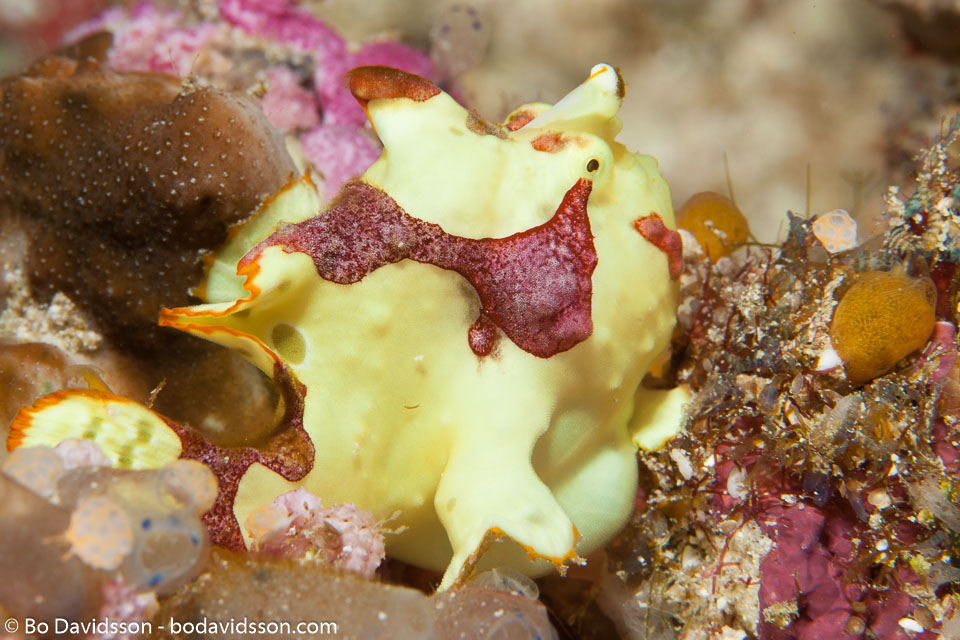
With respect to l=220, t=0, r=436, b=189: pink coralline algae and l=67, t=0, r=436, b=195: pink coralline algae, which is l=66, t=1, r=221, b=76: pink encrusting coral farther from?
l=220, t=0, r=436, b=189: pink coralline algae

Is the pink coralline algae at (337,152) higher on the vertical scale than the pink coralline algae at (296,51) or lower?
lower

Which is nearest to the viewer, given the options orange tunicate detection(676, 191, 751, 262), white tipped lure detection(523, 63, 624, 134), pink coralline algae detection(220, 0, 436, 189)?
white tipped lure detection(523, 63, 624, 134)

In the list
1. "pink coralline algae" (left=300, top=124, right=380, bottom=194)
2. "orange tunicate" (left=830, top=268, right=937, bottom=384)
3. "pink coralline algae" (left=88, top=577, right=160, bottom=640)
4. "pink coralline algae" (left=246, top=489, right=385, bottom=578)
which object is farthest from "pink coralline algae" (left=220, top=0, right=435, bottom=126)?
"pink coralline algae" (left=88, top=577, right=160, bottom=640)

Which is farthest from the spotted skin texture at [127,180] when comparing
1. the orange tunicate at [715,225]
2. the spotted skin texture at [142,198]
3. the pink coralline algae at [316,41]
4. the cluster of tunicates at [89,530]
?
the orange tunicate at [715,225]

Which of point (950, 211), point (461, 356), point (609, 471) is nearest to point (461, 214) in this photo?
point (461, 356)

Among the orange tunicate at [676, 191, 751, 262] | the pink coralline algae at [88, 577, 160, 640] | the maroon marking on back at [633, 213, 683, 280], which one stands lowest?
the pink coralline algae at [88, 577, 160, 640]

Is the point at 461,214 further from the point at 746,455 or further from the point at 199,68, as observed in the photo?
the point at 199,68

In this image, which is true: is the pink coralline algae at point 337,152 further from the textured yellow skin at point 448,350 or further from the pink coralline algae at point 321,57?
the textured yellow skin at point 448,350

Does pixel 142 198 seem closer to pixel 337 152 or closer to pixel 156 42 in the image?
pixel 337 152
